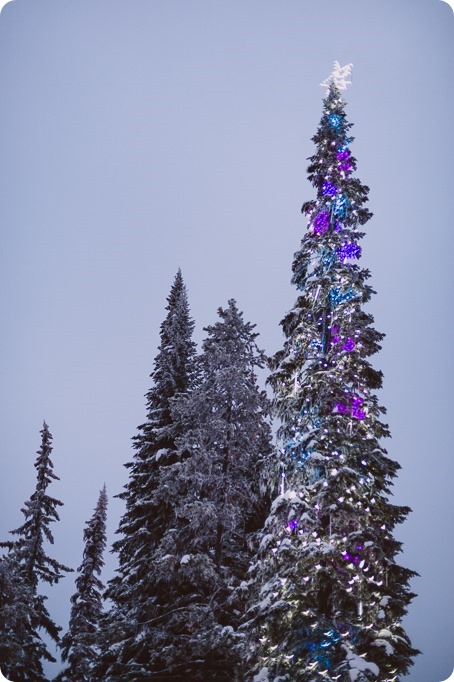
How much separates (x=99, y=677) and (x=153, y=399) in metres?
9.40

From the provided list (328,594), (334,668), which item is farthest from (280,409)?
(334,668)

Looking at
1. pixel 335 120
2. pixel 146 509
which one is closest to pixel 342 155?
pixel 335 120

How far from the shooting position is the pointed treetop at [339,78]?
1441 cm

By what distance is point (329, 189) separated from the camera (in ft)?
43.1

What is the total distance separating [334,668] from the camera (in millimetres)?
8984

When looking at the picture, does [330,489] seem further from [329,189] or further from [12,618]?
[12,618]

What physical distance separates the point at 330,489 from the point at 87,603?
81.1 feet

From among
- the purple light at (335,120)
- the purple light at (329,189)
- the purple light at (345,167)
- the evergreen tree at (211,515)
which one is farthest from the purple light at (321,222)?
the evergreen tree at (211,515)

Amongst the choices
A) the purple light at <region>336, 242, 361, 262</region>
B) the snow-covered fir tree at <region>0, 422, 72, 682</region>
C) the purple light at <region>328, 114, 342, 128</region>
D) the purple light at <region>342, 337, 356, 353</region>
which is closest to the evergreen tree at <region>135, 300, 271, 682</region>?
the purple light at <region>342, 337, 356, 353</region>

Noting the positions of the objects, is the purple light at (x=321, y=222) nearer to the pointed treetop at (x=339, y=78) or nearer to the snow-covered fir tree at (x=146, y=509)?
the pointed treetop at (x=339, y=78)

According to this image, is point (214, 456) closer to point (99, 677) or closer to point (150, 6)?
point (99, 677)

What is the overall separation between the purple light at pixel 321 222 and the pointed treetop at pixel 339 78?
12.1 ft

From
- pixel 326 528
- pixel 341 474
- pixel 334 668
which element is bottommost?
pixel 334 668

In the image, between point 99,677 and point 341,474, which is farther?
point 99,677
